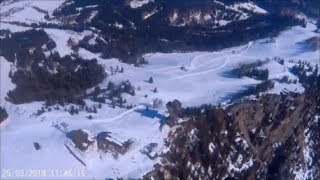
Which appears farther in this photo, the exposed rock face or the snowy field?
the exposed rock face

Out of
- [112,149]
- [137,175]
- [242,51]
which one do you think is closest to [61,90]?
[112,149]

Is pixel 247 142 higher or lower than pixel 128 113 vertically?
lower

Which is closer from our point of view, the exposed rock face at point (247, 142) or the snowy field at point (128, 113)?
the snowy field at point (128, 113)

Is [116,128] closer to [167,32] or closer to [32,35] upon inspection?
[32,35]

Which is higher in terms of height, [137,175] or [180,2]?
[180,2]
